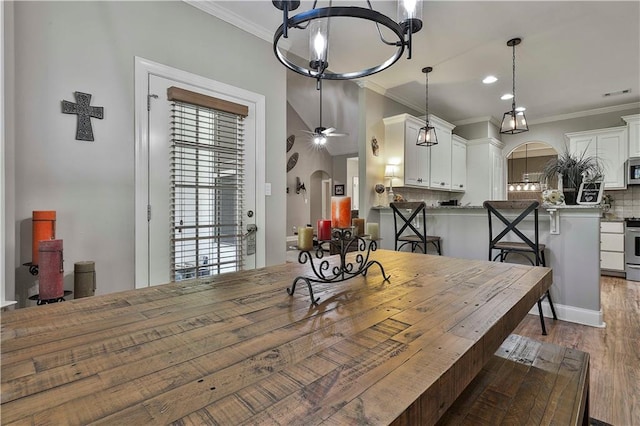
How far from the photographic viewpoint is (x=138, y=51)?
7.38 feet

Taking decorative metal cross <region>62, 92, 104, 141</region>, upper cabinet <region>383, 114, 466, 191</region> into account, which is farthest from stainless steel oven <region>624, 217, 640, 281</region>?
decorative metal cross <region>62, 92, 104, 141</region>

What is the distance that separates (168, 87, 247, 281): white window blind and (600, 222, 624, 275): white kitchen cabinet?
5.39 m

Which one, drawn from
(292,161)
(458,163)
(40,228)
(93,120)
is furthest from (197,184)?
(292,161)

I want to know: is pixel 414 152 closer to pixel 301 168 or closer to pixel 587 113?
pixel 587 113

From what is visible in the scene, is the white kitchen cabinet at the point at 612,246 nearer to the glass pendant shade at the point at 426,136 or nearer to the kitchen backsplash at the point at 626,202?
the kitchen backsplash at the point at 626,202

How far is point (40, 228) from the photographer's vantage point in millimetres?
1748

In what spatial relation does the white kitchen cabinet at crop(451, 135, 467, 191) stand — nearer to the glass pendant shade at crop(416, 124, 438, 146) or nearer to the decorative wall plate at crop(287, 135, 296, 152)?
the glass pendant shade at crop(416, 124, 438, 146)

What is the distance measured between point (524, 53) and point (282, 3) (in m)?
3.47

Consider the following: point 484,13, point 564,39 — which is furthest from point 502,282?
point 564,39

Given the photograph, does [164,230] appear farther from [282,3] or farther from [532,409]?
[532,409]

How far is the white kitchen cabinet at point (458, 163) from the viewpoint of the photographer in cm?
563

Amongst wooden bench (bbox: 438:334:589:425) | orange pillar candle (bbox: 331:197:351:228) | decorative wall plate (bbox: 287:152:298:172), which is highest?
decorative wall plate (bbox: 287:152:298:172)

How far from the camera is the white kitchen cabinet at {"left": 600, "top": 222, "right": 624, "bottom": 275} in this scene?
474cm

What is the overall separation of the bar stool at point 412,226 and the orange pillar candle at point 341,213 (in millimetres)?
2136
